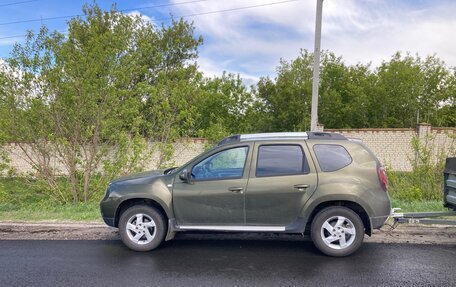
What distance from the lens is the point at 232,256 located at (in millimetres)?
4965

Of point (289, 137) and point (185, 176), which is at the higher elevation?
point (289, 137)

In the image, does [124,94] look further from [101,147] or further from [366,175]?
[366,175]

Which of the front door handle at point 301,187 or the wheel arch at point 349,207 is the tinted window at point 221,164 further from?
the wheel arch at point 349,207

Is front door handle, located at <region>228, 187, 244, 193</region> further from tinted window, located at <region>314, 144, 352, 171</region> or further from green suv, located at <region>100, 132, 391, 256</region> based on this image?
tinted window, located at <region>314, 144, 352, 171</region>

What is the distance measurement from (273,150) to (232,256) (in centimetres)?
168

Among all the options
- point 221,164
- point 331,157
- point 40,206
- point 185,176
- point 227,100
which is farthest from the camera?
point 227,100

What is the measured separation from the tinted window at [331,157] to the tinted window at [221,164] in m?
1.10

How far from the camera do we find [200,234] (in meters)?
6.12

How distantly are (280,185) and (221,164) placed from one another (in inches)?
38.1

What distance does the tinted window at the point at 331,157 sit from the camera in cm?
495

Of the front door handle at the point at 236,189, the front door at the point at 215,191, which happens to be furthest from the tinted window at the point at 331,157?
the front door handle at the point at 236,189

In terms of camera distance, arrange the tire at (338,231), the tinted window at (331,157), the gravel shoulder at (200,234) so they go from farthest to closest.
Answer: the gravel shoulder at (200,234) < the tinted window at (331,157) < the tire at (338,231)

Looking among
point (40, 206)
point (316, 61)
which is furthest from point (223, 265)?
point (316, 61)

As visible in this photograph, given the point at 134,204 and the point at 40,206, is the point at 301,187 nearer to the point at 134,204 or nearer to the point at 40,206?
the point at 134,204
